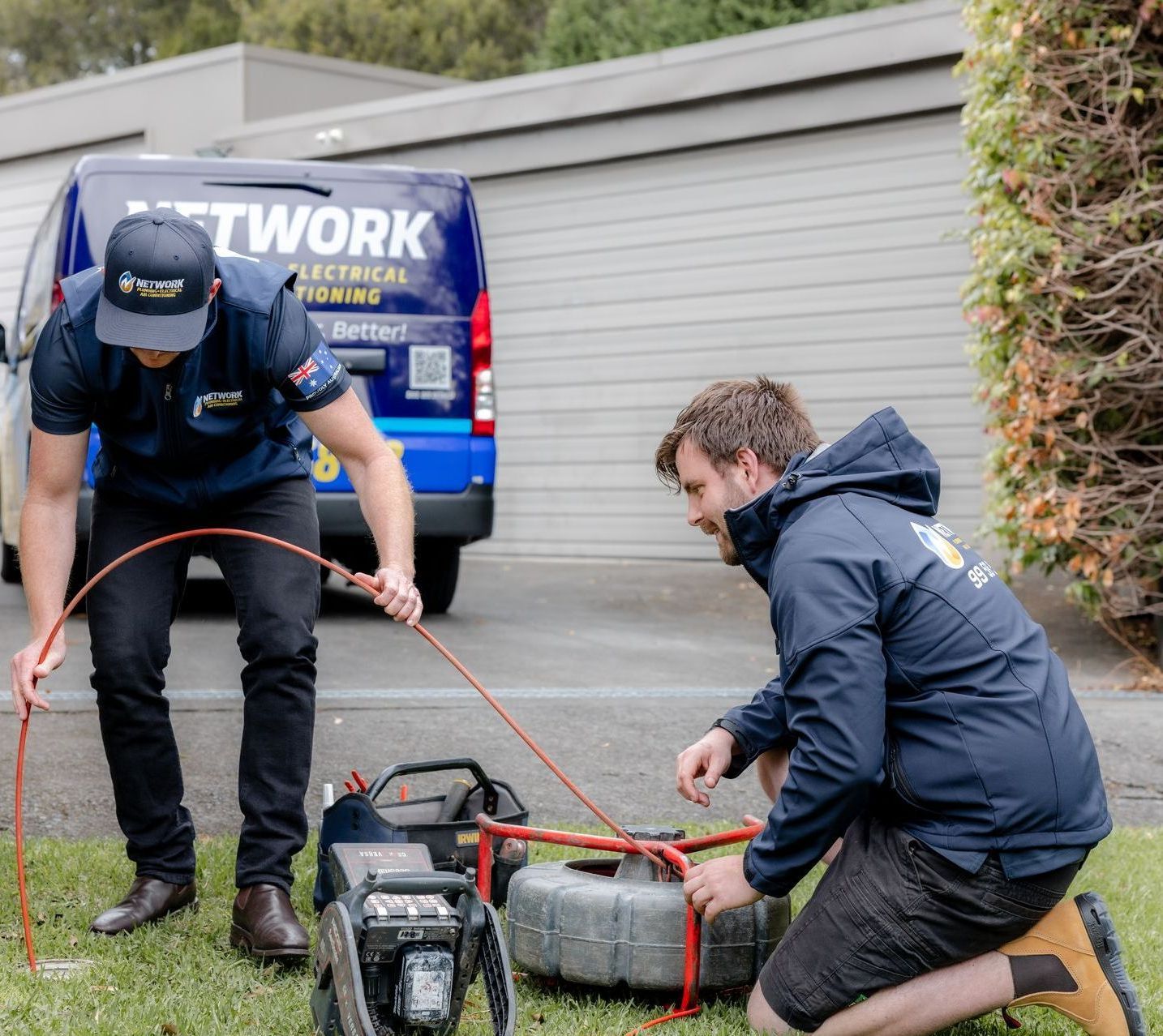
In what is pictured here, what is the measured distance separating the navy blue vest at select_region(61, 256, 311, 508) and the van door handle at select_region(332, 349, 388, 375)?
13.9ft

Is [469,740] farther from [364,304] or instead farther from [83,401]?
[364,304]

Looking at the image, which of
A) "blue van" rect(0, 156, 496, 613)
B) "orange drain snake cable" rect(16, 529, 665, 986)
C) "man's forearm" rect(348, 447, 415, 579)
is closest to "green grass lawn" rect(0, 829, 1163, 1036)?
"orange drain snake cable" rect(16, 529, 665, 986)

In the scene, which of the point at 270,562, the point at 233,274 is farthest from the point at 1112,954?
the point at 233,274

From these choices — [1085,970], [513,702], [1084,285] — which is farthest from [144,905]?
[1084,285]

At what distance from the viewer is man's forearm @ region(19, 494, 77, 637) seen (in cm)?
347

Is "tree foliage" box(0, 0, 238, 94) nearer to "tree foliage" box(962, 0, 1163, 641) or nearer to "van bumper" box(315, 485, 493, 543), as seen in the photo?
"van bumper" box(315, 485, 493, 543)

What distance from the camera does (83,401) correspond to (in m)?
3.47

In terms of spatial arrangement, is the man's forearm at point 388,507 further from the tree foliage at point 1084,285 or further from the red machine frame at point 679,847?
the tree foliage at point 1084,285

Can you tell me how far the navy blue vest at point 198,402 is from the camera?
11.3 feet

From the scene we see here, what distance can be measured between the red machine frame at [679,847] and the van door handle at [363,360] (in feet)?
15.6

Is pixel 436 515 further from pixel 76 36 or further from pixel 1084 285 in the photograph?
pixel 76 36

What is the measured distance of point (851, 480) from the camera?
2922 millimetres

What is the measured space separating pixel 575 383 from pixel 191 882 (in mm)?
9424

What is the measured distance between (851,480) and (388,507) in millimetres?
1090
